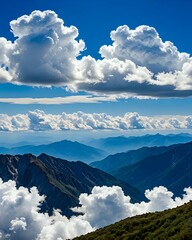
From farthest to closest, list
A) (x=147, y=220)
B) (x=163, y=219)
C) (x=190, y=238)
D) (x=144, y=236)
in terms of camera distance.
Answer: (x=147, y=220) < (x=163, y=219) < (x=144, y=236) < (x=190, y=238)

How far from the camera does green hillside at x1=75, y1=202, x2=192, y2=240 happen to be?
71344mm

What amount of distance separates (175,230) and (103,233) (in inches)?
1056

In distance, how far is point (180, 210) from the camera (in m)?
88.7

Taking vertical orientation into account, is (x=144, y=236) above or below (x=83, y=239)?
Result: above

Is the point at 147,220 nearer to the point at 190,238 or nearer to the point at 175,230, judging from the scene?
the point at 175,230

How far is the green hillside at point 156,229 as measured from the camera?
234 ft

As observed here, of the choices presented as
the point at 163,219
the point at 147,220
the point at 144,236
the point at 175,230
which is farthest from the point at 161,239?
the point at 147,220

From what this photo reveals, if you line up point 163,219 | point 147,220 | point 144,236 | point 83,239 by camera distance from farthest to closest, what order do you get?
point 83,239, point 147,220, point 163,219, point 144,236

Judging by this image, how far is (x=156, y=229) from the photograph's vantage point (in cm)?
8212

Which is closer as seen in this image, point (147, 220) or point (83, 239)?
point (147, 220)

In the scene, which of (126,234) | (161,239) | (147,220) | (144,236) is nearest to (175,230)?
(161,239)

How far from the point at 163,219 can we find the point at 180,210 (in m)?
5.47

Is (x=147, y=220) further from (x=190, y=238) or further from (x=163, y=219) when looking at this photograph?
(x=190, y=238)

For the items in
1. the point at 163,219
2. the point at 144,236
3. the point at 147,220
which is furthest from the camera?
the point at 147,220
